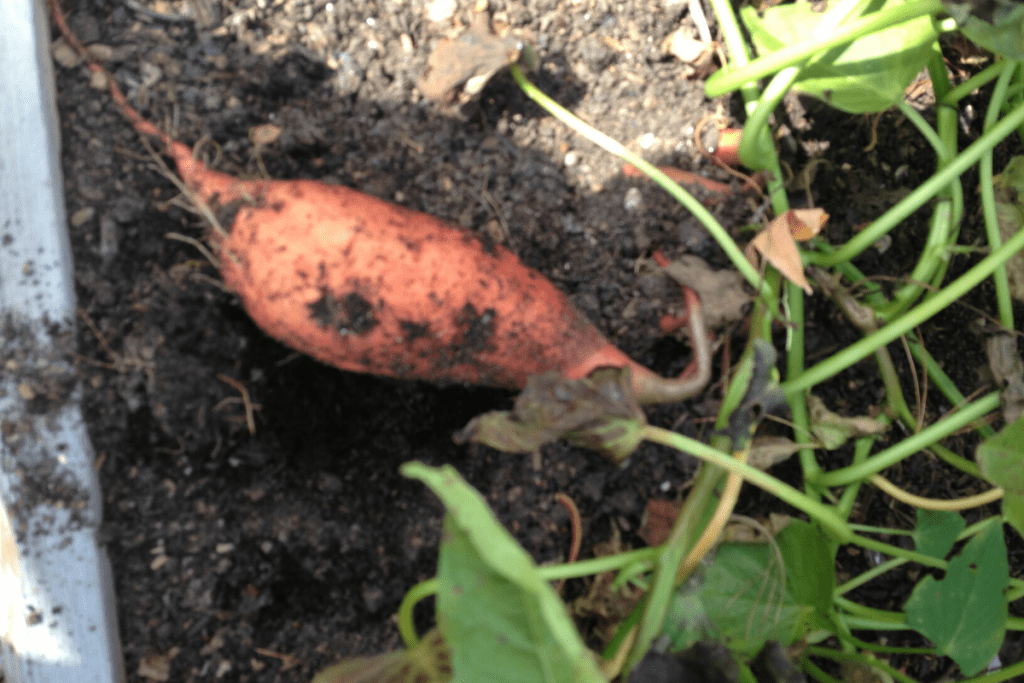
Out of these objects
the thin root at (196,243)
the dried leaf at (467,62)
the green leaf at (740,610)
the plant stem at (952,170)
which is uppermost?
the dried leaf at (467,62)

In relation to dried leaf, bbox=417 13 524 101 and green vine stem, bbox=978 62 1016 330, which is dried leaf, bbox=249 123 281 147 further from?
green vine stem, bbox=978 62 1016 330

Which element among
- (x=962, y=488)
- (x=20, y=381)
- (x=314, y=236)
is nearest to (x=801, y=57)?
(x=314, y=236)

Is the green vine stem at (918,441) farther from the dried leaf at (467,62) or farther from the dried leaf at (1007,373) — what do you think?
the dried leaf at (467,62)

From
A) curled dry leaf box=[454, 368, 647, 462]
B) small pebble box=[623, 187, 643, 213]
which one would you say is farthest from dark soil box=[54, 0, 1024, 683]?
curled dry leaf box=[454, 368, 647, 462]

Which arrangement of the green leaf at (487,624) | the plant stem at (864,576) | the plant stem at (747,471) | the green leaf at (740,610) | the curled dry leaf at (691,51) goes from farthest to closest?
the curled dry leaf at (691,51) → the plant stem at (864,576) → the green leaf at (740,610) → the plant stem at (747,471) → the green leaf at (487,624)

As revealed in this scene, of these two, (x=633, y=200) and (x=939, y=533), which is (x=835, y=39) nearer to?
(x=633, y=200)

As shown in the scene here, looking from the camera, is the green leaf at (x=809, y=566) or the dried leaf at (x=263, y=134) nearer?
the green leaf at (x=809, y=566)

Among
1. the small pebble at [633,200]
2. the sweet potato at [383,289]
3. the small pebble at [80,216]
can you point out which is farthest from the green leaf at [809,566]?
the small pebble at [80,216]
